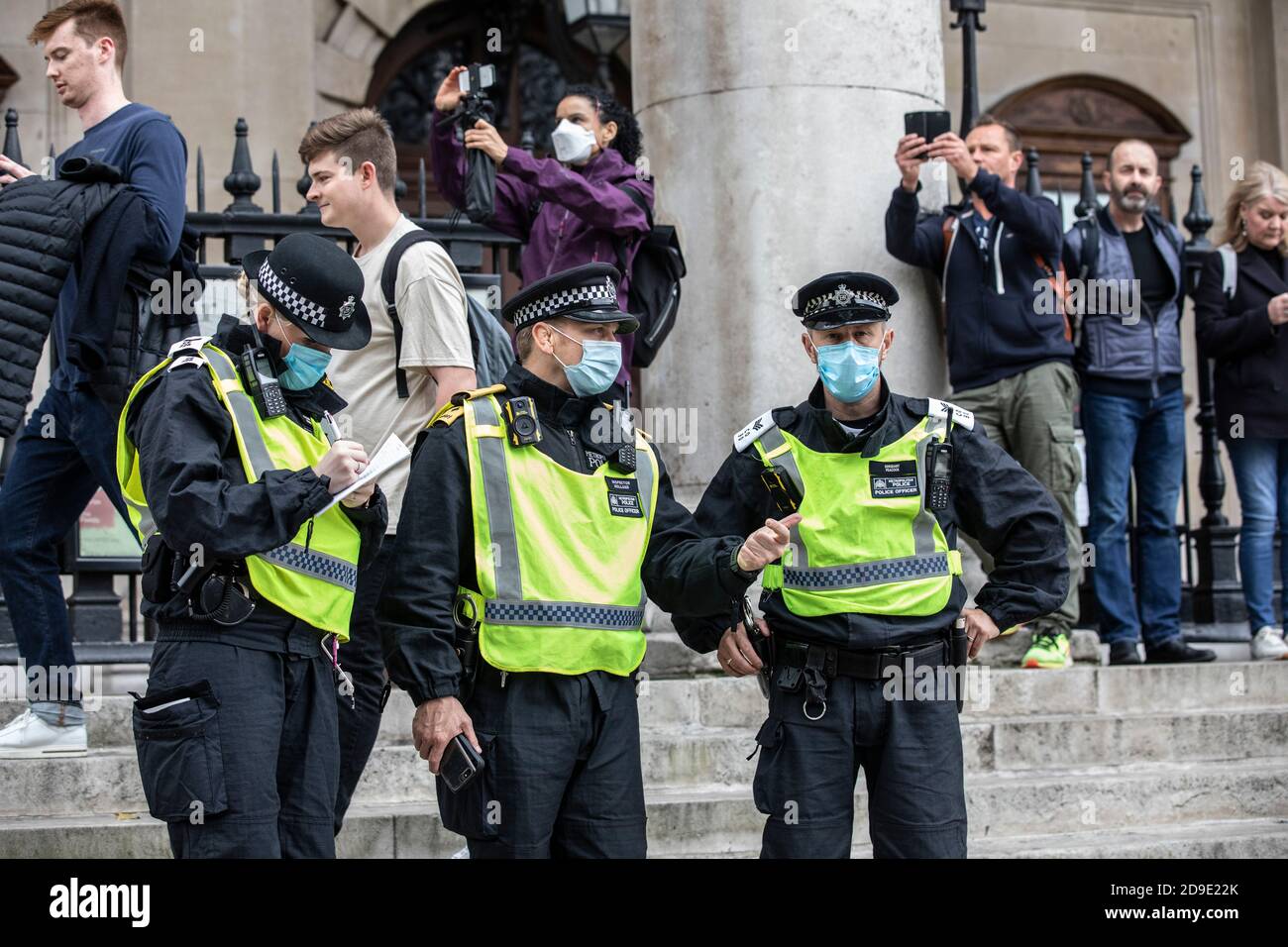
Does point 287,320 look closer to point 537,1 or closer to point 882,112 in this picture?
point 882,112

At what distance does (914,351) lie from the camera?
23.9 feet

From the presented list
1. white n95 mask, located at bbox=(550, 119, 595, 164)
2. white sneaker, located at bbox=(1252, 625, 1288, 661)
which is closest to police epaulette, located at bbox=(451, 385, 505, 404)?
white n95 mask, located at bbox=(550, 119, 595, 164)

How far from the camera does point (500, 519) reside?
414 cm

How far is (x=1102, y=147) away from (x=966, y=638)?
10.2 meters

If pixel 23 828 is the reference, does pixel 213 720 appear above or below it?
above

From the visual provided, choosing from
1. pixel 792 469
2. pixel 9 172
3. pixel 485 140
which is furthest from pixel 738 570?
pixel 9 172

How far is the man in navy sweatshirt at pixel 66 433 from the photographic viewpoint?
17.6ft

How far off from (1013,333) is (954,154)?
0.76m

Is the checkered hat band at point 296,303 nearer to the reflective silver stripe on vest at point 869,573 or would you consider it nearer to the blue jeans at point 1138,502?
the reflective silver stripe on vest at point 869,573

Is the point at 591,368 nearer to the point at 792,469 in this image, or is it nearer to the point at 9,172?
the point at 792,469

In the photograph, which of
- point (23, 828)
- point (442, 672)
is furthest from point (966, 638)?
point (23, 828)

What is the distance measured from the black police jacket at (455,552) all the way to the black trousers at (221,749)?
273 millimetres

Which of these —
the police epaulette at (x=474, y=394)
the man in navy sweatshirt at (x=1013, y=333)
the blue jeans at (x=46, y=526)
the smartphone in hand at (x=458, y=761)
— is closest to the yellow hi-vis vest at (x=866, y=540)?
the police epaulette at (x=474, y=394)

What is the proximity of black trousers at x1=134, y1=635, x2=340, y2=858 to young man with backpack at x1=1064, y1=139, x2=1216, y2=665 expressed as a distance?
14.0 feet
